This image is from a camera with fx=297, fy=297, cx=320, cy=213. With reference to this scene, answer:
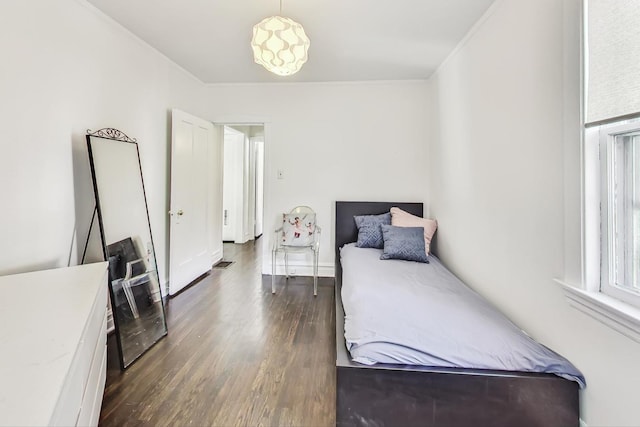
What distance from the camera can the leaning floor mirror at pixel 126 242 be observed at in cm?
211

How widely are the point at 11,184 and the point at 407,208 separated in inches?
141

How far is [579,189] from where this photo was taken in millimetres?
1389

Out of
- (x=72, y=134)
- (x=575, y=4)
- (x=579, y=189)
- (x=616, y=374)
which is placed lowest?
(x=616, y=374)

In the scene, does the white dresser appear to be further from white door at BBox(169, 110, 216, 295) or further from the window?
the window

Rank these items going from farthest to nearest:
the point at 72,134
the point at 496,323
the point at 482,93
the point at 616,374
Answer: the point at 482,93
the point at 72,134
the point at 496,323
the point at 616,374

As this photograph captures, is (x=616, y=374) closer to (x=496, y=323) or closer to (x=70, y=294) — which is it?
(x=496, y=323)

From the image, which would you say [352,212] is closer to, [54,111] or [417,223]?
[417,223]

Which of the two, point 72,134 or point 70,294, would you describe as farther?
point 72,134

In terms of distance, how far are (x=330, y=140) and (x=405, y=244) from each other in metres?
1.72

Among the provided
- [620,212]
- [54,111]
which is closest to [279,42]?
[54,111]

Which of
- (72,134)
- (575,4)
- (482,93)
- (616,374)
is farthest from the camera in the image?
(482,93)

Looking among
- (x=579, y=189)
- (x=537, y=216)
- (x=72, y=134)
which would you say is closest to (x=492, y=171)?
(x=537, y=216)

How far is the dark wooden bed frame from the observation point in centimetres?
137

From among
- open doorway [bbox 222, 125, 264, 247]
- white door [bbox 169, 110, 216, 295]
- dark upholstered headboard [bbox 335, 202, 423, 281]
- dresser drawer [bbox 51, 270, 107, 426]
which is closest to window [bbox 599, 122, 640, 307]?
dresser drawer [bbox 51, 270, 107, 426]
